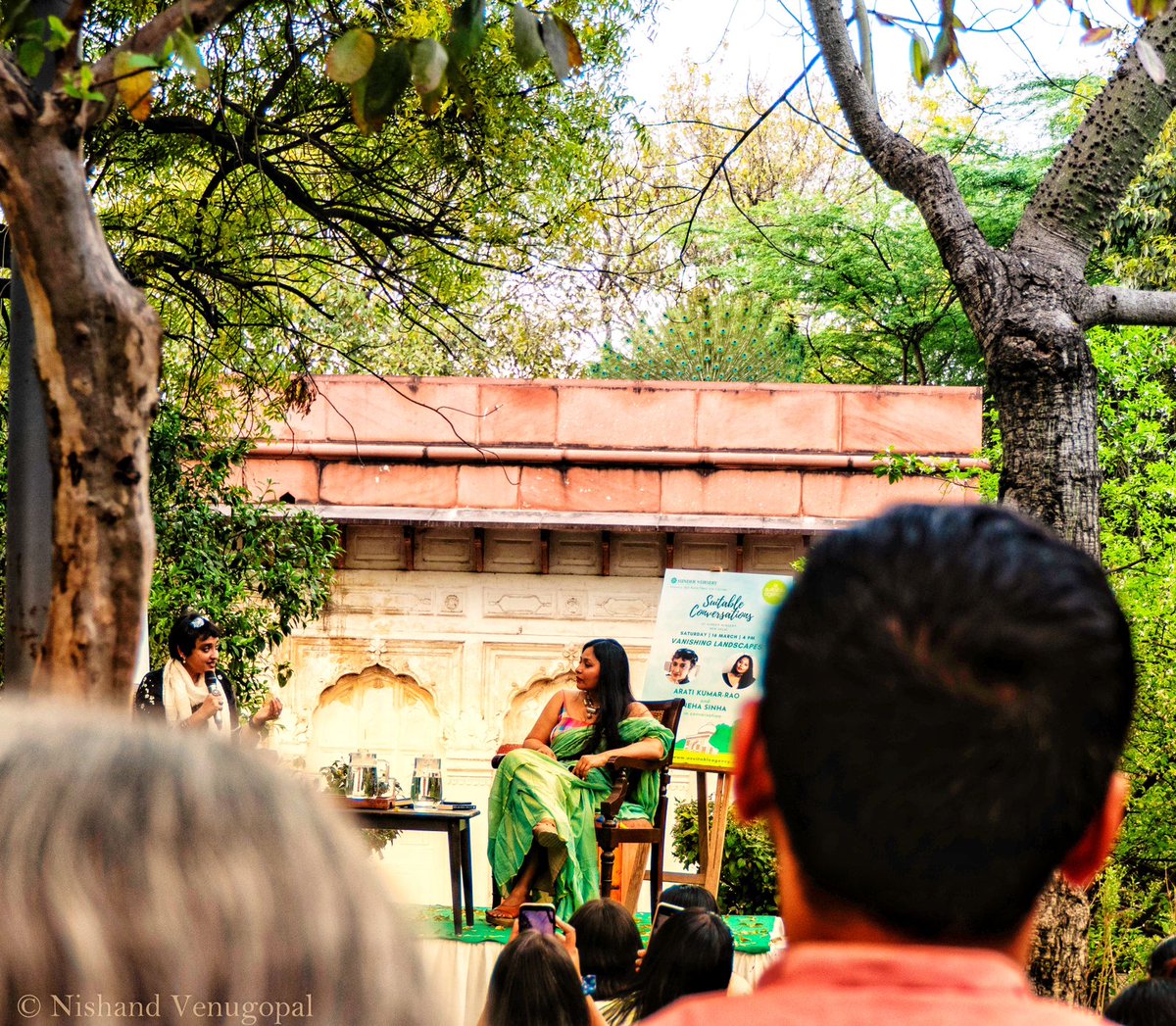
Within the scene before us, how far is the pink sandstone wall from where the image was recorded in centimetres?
1045

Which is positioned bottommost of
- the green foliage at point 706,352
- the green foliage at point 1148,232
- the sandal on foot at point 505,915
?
the sandal on foot at point 505,915

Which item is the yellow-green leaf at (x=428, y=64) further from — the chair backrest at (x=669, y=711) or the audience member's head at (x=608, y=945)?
the chair backrest at (x=669, y=711)

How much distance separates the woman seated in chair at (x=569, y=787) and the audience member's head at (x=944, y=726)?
19.3ft

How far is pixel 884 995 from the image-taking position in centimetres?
86

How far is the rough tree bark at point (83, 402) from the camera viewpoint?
7.30 ft

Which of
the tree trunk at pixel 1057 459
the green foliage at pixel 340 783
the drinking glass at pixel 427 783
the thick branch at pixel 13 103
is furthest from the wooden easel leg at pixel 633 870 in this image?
the thick branch at pixel 13 103

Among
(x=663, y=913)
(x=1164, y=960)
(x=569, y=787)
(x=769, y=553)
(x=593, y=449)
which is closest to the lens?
(x=1164, y=960)

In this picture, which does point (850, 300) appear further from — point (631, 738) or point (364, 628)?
point (631, 738)

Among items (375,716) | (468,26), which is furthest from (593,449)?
(468,26)

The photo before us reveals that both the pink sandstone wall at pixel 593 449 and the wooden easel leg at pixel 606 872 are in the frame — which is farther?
the pink sandstone wall at pixel 593 449

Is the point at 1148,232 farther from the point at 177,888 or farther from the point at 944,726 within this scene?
the point at 177,888

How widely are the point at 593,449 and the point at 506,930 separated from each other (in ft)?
15.1

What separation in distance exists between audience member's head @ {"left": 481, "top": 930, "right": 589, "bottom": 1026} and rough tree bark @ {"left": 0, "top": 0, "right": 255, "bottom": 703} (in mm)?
1291

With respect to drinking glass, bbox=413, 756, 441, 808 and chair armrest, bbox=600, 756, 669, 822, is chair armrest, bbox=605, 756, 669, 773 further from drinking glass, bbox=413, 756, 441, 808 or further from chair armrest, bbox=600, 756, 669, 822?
drinking glass, bbox=413, 756, 441, 808
